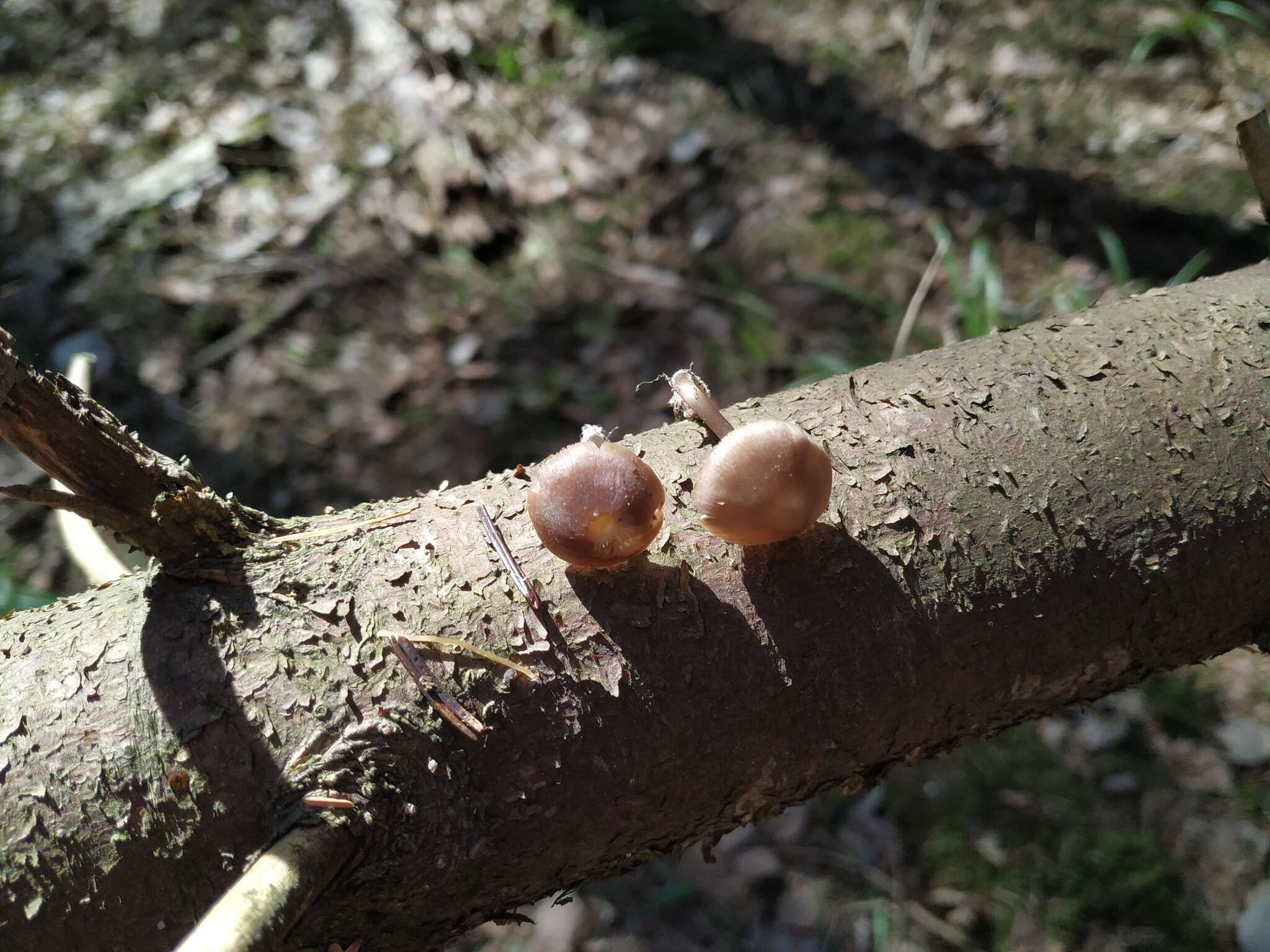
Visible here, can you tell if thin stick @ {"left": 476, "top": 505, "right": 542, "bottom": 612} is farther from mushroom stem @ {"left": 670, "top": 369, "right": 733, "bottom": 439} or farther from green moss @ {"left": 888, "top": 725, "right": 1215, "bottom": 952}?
green moss @ {"left": 888, "top": 725, "right": 1215, "bottom": 952}

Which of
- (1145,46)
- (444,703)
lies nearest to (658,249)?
(1145,46)

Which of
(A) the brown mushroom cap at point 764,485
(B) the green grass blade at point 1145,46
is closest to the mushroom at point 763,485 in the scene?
(A) the brown mushroom cap at point 764,485

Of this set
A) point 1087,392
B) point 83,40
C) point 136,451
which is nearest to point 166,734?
point 136,451

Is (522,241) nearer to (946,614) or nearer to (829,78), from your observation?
(829,78)

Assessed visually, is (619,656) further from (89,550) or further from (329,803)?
(89,550)

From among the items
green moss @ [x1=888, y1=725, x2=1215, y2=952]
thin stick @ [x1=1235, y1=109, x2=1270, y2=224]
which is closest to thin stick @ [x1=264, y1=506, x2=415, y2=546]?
thin stick @ [x1=1235, y1=109, x2=1270, y2=224]
